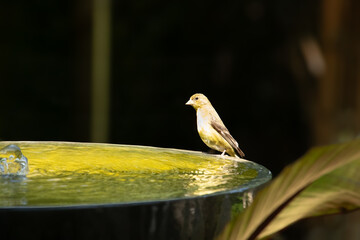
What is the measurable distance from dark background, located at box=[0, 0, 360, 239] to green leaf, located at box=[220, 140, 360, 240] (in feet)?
8.45

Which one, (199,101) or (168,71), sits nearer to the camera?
(199,101)

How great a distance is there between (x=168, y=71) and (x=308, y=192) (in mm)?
2954

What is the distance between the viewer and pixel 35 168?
1.27 metres

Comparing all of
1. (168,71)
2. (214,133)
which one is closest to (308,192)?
(214,133)

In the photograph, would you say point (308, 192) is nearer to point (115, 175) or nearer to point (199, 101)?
point (115, 175)

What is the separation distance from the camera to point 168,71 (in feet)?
13.4

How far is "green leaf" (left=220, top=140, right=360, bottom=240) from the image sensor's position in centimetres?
110

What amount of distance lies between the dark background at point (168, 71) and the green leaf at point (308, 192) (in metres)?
2.58

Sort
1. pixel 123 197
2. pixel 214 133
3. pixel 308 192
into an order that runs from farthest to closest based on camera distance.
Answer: pixel 214 133
pixel 308 192
pixel 123 197

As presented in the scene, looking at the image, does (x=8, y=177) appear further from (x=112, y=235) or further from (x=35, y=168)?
(x=112, y=235)

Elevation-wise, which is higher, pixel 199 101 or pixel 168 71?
pixel 199 101

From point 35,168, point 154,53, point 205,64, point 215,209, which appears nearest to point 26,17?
point 154,53

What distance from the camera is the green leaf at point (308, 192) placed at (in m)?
1.10

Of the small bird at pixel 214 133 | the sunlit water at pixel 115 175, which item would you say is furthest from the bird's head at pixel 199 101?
the sunlit water at pixel 115 175
